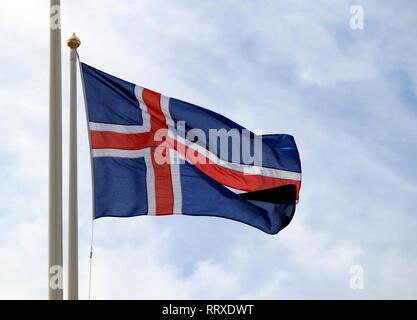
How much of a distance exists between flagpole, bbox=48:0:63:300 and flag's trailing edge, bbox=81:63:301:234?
67.5 inches

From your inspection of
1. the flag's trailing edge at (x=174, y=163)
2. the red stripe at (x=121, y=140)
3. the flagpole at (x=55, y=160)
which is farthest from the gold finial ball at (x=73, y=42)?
the red stripe at (x=121, y=140)

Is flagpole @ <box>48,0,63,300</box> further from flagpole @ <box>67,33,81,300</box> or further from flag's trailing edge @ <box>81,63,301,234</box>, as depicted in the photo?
flag's trailing edge @ <box>81,63,301,234</box>

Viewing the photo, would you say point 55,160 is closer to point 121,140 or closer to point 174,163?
point 121,140

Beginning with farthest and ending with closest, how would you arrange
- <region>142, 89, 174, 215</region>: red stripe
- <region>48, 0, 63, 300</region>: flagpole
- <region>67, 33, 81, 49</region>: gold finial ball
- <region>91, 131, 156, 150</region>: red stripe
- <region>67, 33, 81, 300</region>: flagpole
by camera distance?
<region>142, 89, 174, 215</region>: red stripe → <region>91, 131, 156, 150</region>: red stripe → <region>67, 33, 81, 49</region>: gold finial ball → <region>67, 33, 81, 300</region>: flagpole → <region>48, 0, 63, 300</region>: flagpole

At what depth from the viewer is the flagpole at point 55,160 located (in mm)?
8922

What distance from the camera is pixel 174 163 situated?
12094mm

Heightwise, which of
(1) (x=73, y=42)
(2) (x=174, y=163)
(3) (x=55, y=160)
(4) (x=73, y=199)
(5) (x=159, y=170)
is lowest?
(4) (x=73, y=199)

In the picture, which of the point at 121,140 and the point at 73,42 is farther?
the point at 121,140

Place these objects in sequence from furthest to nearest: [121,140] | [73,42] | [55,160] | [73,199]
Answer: [121,140], [73,42], [73,199], [55,160]

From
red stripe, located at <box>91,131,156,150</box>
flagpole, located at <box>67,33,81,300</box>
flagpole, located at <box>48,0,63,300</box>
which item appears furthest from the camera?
red stripe, located at <box>91,131,156,150</box>

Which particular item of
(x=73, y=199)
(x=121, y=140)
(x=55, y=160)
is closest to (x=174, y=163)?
(x=121, y=140)

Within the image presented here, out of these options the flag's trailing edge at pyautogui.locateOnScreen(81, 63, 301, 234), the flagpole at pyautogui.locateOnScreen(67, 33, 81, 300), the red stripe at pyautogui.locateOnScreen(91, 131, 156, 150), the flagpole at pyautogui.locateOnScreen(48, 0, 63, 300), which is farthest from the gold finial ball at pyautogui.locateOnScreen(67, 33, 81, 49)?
the red stripe at pyautogui.locateOnScreen(91, 131, 156, 150)

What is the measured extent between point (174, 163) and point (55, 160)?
314cm

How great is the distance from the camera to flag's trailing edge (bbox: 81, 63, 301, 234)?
11438 mm
